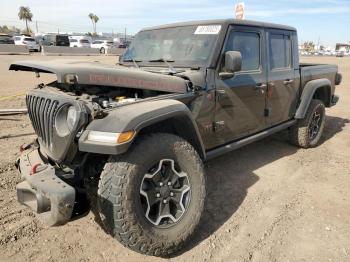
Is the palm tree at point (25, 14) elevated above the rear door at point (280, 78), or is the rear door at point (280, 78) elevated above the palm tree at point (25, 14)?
the palm tree at point (25, 14)

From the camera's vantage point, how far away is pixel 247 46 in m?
4.36

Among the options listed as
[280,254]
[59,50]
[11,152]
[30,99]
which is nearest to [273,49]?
[280,254]

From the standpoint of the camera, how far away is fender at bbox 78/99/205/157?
8.55ft

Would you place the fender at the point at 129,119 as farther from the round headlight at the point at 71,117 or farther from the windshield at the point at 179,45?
the windshield at the point at 179,45

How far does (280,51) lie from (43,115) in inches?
135

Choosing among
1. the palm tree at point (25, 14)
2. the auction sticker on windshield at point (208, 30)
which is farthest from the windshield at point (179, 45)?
the palm tree at point (25, 14)

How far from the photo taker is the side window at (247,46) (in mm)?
4078

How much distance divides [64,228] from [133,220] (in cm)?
98

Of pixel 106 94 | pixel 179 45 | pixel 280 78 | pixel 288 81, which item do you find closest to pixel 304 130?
pixel 288 81

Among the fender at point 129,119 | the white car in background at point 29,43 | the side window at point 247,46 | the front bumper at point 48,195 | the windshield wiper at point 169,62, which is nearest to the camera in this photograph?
the front bumper at point 48,195

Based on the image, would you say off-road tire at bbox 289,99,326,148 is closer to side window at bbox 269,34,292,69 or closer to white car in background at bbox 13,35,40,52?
side window at bbox 269,34,292,69

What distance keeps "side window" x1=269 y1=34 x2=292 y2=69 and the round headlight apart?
2962mm

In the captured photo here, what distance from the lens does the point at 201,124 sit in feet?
12.1

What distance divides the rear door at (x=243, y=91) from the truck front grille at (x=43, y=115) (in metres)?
1.72
